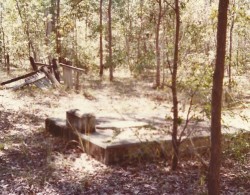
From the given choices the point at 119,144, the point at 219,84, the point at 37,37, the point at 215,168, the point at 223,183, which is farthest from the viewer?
the point at 37,37

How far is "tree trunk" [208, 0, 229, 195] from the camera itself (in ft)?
18.0

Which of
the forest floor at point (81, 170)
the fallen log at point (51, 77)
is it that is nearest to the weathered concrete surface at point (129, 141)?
the forest floor at point (81, 170)

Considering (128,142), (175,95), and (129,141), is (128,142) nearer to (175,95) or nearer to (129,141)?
(129,141)

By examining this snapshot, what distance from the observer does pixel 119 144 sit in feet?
30.5

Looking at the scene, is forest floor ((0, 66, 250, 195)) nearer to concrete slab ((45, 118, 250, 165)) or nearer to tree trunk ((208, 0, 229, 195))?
concrete slab ((45, 118, 250, 165))

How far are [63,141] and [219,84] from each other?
6.57 metres

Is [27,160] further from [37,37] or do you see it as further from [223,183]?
[37,37]

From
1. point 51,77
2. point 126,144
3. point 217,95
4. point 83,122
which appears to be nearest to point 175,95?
point 126,144

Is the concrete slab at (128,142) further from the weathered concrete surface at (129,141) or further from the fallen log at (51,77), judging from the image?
the fallen log at (51,77)

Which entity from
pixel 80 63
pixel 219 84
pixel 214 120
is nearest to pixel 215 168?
pixel 214 120

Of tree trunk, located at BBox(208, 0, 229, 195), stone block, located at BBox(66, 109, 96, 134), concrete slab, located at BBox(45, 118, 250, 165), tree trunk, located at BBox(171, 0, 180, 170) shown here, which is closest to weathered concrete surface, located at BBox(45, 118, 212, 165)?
concrete slab, located at BBox(45, 118, 250, 165)

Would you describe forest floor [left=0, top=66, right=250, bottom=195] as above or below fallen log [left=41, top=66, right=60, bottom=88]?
below

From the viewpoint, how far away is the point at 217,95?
5637mm

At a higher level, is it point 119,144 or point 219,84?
point 219,84
